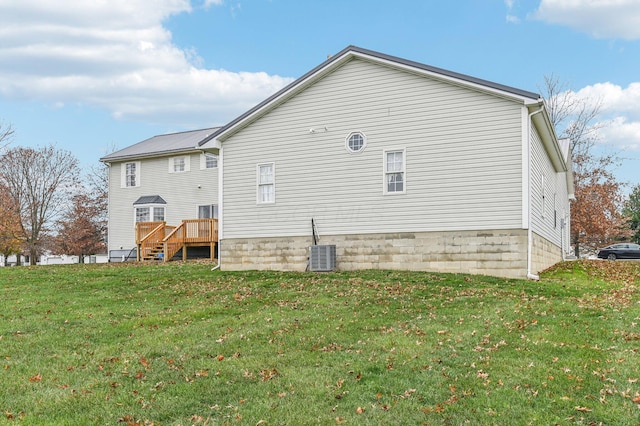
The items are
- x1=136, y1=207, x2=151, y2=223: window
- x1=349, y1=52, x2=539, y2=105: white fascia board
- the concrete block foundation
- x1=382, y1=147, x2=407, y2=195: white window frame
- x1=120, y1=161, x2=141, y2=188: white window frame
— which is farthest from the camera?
x1=120, y1=161, x2=141, y2=188: white window frame

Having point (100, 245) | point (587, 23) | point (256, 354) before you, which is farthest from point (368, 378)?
point (100, 245)

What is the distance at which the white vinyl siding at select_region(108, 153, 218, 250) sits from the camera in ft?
90.7

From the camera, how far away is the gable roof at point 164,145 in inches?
1126

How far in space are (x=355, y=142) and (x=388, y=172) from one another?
1339 mm

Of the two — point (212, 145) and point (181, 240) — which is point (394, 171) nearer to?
point (212, 145)

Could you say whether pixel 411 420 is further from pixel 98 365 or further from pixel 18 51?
pixel 18 51

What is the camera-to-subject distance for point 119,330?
820cm

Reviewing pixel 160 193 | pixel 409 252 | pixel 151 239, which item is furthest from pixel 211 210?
pixel 409 252

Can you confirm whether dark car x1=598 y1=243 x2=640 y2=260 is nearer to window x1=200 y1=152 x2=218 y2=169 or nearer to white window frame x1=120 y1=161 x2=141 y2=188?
window x1=200 y1=152 x2=218 y2=169

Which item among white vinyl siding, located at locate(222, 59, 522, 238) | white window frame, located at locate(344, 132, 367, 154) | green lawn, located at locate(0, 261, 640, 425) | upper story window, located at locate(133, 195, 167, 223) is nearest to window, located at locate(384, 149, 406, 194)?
white vinyl siding, located at locate(222, 59, 522, 238)

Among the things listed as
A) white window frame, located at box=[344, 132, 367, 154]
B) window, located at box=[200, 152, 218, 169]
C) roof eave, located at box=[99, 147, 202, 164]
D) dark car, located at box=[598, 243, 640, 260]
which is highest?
roof eave, located at box=[99, 147, 202, 164]

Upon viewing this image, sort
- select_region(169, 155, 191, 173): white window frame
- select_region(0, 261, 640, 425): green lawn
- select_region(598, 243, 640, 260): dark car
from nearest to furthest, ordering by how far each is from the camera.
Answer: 1. select_region(0, 261, 640, 425): green lawn
2. select_region(169, 155, 191, 173): white window frame
3. select_region(598, 243, 640, 260): dark car

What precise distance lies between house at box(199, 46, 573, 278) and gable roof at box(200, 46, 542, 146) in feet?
A: 0.10

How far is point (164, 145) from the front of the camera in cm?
3027
